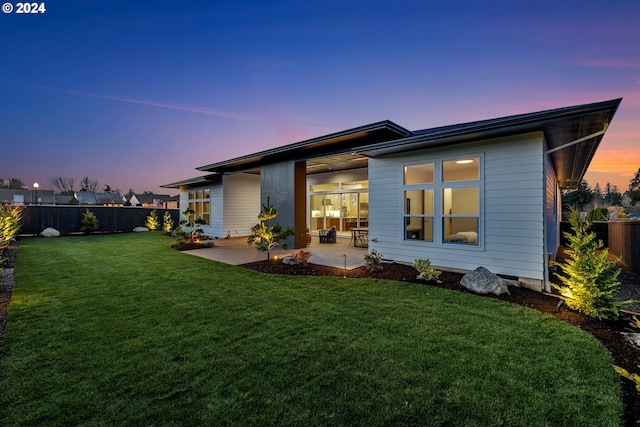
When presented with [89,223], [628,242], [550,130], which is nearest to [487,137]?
[550,130]

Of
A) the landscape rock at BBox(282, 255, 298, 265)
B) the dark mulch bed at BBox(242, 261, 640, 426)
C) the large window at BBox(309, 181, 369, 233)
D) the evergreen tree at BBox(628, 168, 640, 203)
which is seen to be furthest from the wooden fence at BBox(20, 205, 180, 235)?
the evergreen tree at BBox(628, 168, 640, 203)

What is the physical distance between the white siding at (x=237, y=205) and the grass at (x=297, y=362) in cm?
939

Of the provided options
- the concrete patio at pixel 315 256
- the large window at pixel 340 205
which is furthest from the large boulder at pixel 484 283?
the large window at pixel 340 205

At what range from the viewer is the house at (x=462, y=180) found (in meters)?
4.97

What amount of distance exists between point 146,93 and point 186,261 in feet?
35.1

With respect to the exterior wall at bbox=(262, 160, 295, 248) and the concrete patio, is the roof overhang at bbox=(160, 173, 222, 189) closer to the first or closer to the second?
the exterior wall at bbox=(262, 160, 295, 248)

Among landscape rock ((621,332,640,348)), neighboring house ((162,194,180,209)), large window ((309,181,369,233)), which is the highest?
neighboring house ((162,194,180,209))

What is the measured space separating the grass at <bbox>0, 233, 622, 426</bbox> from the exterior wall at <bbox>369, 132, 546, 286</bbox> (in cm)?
154

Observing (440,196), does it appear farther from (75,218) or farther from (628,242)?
(75,218)

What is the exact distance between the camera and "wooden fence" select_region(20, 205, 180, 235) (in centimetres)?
1558

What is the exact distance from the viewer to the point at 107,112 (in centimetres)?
1627

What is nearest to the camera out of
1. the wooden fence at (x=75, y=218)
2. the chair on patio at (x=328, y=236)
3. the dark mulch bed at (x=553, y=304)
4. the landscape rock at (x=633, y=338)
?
the dark mulch bed at (x=553, y=304)

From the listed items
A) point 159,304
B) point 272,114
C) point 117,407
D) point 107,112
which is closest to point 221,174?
point 272,114

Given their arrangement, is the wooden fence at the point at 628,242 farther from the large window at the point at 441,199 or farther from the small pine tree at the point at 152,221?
the small pine tree at the point at 152,221
